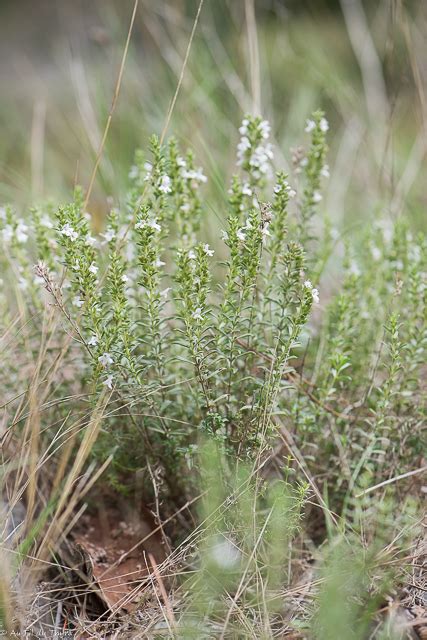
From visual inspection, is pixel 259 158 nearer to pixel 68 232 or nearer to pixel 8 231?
pixel 68 232

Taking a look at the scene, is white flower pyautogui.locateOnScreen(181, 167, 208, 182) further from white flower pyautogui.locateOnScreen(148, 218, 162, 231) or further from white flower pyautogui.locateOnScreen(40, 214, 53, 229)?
white flower pyautogui.locateOnScreen(40, 214, 53, 229)

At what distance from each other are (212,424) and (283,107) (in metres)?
4.28

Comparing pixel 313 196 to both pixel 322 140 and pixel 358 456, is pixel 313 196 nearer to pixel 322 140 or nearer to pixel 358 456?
pixel 322 140

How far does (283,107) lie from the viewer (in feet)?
18.3

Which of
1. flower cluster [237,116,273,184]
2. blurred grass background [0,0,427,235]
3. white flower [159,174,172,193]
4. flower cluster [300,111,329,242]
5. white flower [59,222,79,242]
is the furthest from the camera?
blurred grass background [0,0,427,235]

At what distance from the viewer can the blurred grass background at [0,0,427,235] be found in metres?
3.55

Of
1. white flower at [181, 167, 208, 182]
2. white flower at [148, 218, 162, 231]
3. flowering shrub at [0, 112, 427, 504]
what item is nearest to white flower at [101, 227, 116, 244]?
flowering shrub at [0, 112, 427, 504]

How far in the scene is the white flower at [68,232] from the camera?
181 centimetres

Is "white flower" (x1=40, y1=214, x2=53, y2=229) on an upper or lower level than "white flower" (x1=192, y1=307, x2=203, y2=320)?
upper

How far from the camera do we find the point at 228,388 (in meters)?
1.93

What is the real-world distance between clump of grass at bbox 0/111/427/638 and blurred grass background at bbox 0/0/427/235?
1.84 feet

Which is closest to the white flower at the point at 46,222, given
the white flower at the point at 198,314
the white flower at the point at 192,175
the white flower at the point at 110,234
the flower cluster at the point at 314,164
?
the white flower at the point at 110,234

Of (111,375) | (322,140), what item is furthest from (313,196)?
(111,375)

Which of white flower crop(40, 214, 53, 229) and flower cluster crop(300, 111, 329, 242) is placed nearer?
white flower crop(40, 214, 53, 229)
